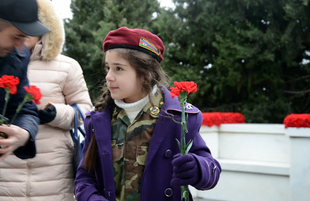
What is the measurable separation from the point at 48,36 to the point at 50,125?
25.8 inches

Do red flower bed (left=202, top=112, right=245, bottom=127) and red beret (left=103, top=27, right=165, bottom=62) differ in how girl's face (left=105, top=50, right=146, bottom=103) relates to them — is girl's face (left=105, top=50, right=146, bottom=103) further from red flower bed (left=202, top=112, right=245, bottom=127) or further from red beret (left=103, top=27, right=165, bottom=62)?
red flower bed (left=202, top=112, right=245, bottom=127)

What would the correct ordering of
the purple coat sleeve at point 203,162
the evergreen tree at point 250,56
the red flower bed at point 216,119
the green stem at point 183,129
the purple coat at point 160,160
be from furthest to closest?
the evergreen tree at point 250,56, the red flower bed at point 216,119, the purple coat at point 160,160, the purple coat sleeve at point 203,162, the green stem at point 183,129

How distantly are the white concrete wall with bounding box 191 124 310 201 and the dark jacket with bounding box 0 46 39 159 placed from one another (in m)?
3.88

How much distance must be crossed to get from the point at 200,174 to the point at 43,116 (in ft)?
3.98

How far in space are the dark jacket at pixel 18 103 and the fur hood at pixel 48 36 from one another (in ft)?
2.36

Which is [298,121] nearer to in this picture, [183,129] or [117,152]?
[117,152]

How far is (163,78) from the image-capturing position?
1.79m

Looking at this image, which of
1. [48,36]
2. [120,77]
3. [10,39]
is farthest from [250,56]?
[10,39]

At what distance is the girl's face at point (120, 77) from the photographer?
165 centimetres

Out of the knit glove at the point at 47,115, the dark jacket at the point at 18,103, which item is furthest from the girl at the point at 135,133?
the knit glove at the point at 47,115

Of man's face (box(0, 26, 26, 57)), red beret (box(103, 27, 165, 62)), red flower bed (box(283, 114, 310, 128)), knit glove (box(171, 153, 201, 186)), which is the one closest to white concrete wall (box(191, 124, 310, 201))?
red flower bed (box(283, 114, 310, 128))

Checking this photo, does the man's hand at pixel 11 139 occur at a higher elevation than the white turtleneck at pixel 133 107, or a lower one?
lower

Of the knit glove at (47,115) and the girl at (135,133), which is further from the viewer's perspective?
the knit glove at (47,115)

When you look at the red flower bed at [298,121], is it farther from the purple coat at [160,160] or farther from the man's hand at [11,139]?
the man's hand at [11,139]
